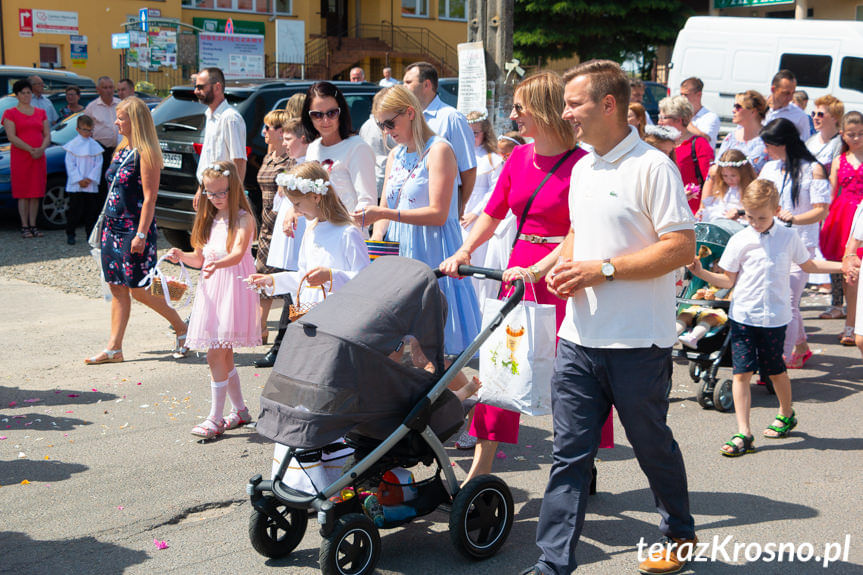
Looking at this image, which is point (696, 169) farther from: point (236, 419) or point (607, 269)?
point (607, 269)

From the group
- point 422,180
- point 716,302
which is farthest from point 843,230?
point 422,180

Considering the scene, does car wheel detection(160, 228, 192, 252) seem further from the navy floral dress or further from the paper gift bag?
the paper gift bag

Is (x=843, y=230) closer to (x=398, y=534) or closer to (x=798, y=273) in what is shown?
(x=798, y=273)

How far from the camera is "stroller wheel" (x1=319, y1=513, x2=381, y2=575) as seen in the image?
3611mm

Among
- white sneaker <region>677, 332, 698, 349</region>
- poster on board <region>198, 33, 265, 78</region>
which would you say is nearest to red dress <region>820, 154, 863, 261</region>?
white sneaker <region>677, 332, 698, 349</region>

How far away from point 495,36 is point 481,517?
21.1ft

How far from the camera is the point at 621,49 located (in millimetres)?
36000

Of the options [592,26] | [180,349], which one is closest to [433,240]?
[180,349]

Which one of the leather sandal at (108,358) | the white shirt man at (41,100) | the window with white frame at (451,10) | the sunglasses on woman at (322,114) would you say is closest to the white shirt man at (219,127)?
the leather sandal at (108,358)

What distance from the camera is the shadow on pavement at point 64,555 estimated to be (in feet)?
13.1

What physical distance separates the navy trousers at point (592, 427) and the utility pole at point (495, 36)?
20.1 ft

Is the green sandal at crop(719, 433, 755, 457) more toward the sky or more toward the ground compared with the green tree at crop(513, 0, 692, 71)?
more toward the ground

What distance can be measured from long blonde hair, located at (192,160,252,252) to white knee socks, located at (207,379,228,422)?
84cm

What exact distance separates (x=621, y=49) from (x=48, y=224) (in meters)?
27.2
